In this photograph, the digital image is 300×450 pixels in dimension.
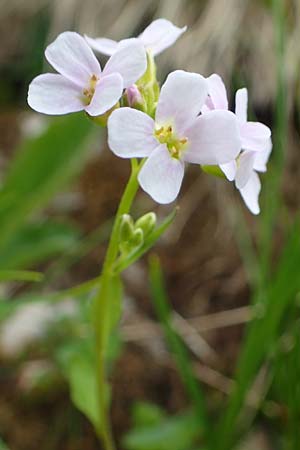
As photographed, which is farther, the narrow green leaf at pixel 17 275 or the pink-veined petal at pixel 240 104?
the narrow green leaf at pixel 17 275

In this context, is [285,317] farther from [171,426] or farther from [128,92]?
[128,92]

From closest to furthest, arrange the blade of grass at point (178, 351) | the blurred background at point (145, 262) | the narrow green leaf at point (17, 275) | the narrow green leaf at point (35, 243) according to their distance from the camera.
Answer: the narrow green leaf at point (17, 275)
the blade of grass at point (178, 351)
the blurred background at point (145, 262)
the narrow green leaf at point (35, 243)

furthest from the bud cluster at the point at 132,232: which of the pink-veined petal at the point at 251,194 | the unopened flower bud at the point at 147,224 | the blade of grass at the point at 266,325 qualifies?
the blade of grass at the point at 266,325

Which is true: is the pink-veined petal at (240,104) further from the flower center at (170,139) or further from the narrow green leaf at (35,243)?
the narrow green leaf at (35,243)

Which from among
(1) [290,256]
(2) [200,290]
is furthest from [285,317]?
(2) [200,290]

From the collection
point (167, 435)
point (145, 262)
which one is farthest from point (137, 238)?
point (145, 262)

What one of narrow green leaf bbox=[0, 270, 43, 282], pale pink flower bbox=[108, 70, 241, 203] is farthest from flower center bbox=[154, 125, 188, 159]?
narrow green leaf bbox=[0, 270, 43, 282]

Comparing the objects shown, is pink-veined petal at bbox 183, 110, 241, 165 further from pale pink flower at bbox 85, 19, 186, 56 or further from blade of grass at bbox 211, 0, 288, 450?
blade of grass at bbox 211, 0, 288, 450
